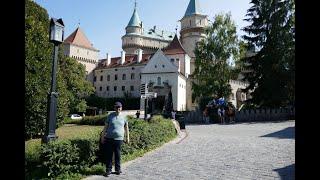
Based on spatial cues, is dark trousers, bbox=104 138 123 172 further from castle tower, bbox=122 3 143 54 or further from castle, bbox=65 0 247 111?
Answer: castle tower, bbox=122 3 143 54

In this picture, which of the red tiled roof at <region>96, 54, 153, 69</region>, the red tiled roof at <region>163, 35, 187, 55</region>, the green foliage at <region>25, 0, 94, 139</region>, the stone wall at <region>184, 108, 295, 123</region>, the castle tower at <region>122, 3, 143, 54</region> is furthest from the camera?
the castle tower at <region>122, 3, 143, 54</region>

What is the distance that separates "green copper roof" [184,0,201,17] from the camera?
85.9m

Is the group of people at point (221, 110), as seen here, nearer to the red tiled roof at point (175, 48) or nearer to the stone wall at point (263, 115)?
the stone wall at point (263, 115)

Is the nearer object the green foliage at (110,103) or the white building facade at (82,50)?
the green foliage at (110,103)

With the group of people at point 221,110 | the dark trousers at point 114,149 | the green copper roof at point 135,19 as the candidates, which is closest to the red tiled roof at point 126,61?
the green copper roof at point 135,19

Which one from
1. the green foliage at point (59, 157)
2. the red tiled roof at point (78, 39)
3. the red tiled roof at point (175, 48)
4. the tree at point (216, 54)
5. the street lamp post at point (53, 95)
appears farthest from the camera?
the red tiled roof at point (78, 39)

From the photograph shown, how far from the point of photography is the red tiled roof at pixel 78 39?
296 ft

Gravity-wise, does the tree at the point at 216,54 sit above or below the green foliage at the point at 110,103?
above

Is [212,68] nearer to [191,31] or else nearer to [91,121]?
[91,121]

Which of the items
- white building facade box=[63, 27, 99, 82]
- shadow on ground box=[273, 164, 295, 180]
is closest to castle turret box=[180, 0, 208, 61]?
white building facade box=[63, 27, 99, 82]

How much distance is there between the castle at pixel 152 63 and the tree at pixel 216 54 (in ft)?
51.8

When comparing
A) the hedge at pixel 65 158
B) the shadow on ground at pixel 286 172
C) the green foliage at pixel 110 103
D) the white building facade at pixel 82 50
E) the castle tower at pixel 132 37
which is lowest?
the shadow on ground at pixel 286 172

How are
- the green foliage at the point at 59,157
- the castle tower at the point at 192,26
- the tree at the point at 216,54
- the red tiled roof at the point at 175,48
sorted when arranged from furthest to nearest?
the castle tower at the point at 192,26, the red tiled roof at the point at 175,48, the tree at the point at 216,54, the green foliage at the point at 59,157

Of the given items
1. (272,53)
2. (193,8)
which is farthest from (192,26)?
(272,53)
